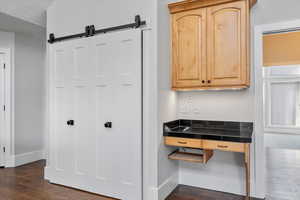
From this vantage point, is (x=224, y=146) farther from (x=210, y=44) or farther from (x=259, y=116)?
(x=210, y=44)

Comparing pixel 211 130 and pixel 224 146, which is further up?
pixel 211 130

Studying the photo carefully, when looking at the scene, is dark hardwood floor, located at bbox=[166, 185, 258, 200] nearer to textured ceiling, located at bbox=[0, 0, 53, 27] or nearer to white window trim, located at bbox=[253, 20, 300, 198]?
white window trim, located at bbox=[253, 20, 300, 198]

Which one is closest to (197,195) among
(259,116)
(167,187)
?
(167,187)

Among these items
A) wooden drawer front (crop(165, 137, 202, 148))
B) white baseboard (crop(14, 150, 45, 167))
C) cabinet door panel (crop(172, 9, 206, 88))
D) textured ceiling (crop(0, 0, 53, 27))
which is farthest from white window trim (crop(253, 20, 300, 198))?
white baseboard (crop(14, 150, 45, 167))

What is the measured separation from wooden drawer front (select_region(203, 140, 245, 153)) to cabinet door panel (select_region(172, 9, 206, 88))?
0.74m

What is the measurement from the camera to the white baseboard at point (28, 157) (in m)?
4.00

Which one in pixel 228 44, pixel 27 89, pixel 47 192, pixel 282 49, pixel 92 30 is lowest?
pixel 47 192

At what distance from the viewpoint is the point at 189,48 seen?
266 cm

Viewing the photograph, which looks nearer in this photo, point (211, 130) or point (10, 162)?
point (211, 130)

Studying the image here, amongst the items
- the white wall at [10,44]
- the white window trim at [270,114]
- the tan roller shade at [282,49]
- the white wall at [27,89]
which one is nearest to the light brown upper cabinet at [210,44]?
the white wall at [27,89]

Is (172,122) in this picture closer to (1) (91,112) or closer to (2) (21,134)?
(1) (91,112)

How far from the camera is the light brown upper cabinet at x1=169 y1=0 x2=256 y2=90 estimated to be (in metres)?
2.40

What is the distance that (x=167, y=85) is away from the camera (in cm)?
274

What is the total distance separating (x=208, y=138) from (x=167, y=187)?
0.90m
